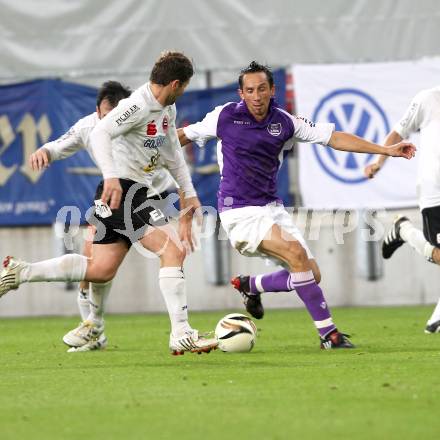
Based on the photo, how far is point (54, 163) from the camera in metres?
14.8

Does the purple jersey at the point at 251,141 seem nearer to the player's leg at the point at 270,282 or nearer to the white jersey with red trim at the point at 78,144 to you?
the white jersey with red trim at the point at 78,144

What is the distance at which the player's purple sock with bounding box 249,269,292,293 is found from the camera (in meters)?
9.95

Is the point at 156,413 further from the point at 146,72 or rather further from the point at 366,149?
the point at 146,72

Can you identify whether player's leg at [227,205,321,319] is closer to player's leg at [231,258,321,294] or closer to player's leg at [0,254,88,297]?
player's leg at [231,258,321,294]

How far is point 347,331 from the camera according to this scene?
37.6ft

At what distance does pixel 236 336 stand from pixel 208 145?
583 centimetres

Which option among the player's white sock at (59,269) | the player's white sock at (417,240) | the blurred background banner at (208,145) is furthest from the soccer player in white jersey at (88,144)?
the blurred background banner at (208,145)

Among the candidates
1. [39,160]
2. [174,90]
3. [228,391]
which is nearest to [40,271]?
[39,160]

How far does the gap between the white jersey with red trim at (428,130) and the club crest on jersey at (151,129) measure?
2579mm

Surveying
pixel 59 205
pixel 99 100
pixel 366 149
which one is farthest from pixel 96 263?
pixel 59 205

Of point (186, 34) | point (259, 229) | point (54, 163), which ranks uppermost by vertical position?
point (186, 34)

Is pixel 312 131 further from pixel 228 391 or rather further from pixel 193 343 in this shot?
pixel 228 391

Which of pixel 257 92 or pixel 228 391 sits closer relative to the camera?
pixel 228 391

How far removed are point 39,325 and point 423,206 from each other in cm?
465
